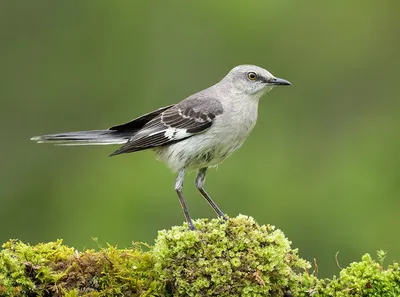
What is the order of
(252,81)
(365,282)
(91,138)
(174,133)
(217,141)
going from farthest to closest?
1. (91,138)
2. (252,81)
3. (174,133)
4. (217,141)
5. (365,282)

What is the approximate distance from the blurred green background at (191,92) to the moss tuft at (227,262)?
25.4 feet

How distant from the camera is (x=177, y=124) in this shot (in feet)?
28.2

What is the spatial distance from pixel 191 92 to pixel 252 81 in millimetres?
7305

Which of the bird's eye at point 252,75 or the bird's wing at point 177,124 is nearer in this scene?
the bird's wing at point 177,124

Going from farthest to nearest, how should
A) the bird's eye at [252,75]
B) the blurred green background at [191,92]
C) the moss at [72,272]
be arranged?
the blurred green background at [191,92] → the bird's eye at [252,75] → the moss at [72,272]

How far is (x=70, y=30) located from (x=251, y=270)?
42.0 feet

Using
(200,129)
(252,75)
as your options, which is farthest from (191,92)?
(200,129)

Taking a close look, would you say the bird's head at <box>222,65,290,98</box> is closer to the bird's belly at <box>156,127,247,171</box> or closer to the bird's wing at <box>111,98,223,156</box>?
the bird's wing at <box>111,98,223,156</box>

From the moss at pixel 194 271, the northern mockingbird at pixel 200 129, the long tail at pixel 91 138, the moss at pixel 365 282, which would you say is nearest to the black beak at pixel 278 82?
the northern mockingbird at pixel 200 129

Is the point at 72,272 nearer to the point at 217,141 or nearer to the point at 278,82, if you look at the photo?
the point at 217,141

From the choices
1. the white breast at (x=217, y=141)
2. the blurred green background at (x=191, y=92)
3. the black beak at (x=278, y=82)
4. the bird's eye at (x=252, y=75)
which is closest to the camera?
the white breast at (x=217, y=141)

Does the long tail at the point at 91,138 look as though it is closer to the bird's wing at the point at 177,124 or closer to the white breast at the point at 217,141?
the bird's wing at the point at 177,124

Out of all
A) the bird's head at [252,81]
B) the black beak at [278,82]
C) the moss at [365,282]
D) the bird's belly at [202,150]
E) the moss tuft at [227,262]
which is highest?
the bird's head at [252,81]

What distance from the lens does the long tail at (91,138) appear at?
8.97 meters
